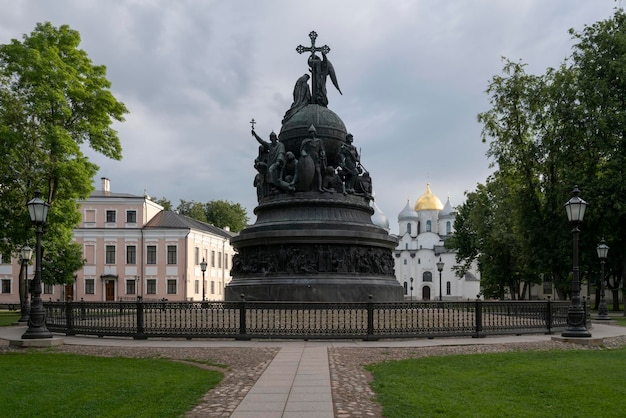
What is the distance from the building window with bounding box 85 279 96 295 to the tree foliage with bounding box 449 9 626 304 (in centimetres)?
4104

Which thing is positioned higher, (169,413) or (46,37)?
(46,37)

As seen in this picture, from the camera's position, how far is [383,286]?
76.5ft

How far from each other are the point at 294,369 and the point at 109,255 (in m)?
55.3

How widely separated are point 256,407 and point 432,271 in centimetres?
10542

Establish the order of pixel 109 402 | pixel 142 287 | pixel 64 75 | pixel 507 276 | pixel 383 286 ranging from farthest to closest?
pixel 142 287 → pixel 507 276 → pixel 64 75 → pixel 383 286 → pixel 109 402

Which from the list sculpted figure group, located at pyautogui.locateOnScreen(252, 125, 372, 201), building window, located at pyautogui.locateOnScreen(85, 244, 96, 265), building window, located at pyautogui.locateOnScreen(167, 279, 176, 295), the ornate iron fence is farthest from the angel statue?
building window, located at pyautogui.locateOnScreen(85, 244, 96, 265)

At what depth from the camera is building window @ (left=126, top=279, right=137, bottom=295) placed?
2450 inches

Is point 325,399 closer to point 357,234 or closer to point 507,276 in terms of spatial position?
point 357,234

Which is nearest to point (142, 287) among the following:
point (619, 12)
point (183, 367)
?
point (619, 12)

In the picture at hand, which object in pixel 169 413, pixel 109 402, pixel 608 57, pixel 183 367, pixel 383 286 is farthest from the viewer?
pixel 608 57

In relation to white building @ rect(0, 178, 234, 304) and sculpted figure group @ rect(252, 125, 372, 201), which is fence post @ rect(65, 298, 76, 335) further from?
white building @ rect(0, 178, 234, 304)

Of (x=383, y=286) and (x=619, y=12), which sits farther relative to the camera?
(x=619, y=12)

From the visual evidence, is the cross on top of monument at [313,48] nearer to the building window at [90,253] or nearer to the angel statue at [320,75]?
the angel statue at [320,75]

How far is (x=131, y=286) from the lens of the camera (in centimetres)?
6259
